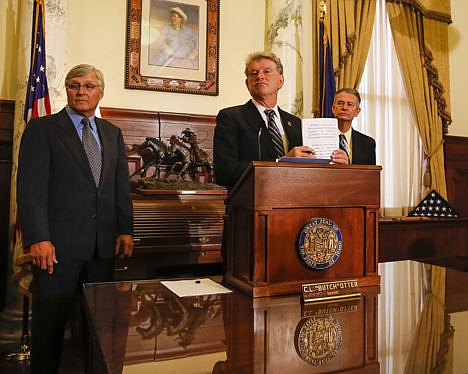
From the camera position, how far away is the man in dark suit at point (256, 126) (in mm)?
1895

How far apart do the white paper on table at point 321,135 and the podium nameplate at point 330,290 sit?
38 cm

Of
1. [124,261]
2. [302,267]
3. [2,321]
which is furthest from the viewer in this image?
[2,321]

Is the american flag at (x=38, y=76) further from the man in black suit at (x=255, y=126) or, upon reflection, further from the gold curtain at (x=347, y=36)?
the gold curtain at (x=347, y=36)

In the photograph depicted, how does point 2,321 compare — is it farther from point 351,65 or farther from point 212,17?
point 351,65

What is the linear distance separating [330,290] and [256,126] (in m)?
0.92

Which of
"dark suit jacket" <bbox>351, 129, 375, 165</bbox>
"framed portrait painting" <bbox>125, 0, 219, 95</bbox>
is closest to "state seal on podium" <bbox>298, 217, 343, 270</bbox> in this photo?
"dark suit jacket" <bbox>351, 129, 375, 165</bbox>

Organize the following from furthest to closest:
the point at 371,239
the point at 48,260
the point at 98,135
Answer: the point at 98,135 < the point at 48,260 < the point at 371,239

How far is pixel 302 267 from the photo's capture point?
1308 mm

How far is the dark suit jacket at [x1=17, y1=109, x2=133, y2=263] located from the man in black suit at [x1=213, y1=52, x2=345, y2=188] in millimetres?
674

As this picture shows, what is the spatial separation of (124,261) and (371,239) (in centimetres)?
201

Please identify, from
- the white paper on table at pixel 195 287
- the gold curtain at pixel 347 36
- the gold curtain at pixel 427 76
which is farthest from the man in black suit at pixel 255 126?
the gold curtain at pixel 427 76

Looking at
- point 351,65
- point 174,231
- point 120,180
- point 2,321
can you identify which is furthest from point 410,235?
point 2,321

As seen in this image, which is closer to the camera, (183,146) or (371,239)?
(371,239)

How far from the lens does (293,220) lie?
4.24ft
